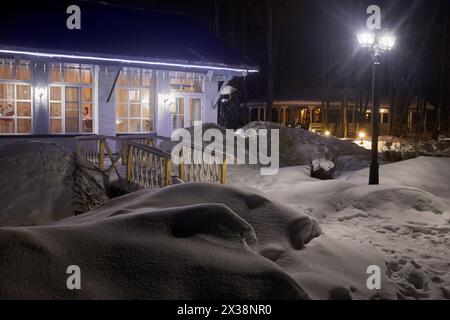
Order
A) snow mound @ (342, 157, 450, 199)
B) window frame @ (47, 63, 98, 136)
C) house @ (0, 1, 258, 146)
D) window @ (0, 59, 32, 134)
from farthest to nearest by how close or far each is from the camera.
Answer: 1. window frame @ (47, 63, 98, 136)
2. window @ (0, 59, 32, 134)
3. house @ (0, 1, 258, 146)
4. snow mound @ (342, 157, 450, 199)

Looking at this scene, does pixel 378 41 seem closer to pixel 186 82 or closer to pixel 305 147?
pixel 305 147

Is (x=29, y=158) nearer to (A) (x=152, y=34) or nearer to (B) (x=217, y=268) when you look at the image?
(B) (x=217, y=268)

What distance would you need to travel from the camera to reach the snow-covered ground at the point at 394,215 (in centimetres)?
660

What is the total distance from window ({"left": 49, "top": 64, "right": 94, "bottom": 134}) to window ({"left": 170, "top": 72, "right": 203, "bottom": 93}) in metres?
3.50

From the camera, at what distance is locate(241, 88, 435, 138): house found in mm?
42875

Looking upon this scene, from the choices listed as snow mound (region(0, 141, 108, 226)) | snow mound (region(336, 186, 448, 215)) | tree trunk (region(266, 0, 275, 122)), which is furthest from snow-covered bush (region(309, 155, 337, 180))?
tree trunk (region(266, 0, 275, 122))

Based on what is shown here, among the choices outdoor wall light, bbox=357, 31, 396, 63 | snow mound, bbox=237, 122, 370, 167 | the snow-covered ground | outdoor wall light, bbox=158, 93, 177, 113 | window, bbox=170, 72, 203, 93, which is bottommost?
the snow-covered ground

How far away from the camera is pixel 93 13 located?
68.5 feet

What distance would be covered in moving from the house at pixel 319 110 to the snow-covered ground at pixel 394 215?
2821 centimetres

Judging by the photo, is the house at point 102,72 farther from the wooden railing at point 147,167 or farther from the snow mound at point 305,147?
the wooden railing at point 147,167

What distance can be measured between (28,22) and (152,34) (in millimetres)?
4926

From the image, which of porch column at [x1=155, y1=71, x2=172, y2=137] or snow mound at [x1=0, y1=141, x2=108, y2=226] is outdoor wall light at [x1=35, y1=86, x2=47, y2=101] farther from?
snow mound at [x1=0, y1=141, x2=108, y2=226]

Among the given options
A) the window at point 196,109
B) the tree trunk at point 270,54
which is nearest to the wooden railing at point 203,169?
the window at point 196,109

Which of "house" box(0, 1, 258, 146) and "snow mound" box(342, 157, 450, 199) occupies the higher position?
"house" box(0, 1, 258, 146)
